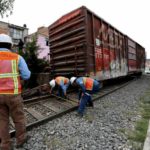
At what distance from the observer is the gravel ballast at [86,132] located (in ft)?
10.9

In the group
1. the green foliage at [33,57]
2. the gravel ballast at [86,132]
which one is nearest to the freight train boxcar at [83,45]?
the green foliage at [33,57]

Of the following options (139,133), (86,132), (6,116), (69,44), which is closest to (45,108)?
(86,132)

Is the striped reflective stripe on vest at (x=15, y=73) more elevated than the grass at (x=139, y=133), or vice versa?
the striped reflective stripe on vest at (x=15, y=73)

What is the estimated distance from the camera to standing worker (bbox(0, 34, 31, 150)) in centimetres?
301

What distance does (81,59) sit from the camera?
7477 mm

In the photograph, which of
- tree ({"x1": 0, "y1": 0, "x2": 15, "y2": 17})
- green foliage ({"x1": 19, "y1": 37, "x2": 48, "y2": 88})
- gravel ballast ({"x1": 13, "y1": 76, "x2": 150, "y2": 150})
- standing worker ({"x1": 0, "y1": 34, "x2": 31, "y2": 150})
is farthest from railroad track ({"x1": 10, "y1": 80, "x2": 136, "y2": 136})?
tree ({"x1": 0, "y1": 0, "x2": 15, "y2": 17})

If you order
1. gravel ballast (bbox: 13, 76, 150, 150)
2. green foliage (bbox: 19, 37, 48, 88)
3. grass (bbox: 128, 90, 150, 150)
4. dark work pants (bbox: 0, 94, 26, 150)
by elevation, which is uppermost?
green foliage (bbox: 19, 37, 48, 88)

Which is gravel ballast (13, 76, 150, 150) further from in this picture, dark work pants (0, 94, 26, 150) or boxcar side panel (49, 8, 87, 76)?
boxcar side panel (49, 8, 87, 76)

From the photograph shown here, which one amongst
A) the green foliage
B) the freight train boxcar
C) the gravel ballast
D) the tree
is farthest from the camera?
the tree

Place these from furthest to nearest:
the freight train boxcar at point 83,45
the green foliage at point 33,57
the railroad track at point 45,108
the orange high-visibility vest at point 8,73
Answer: the green foliage at point 33,57, the freight train boxcar at point 83,45, the railroad track at point 45,108, the orange high-visibility vest at point 8,73

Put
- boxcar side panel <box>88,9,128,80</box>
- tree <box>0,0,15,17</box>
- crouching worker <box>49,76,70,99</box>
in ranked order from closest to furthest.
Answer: crouching worker <box>49,76,70,99</box> → boxcar side panel <box>88,9,128,80</box> → tree <box>0,0,15,17</box>

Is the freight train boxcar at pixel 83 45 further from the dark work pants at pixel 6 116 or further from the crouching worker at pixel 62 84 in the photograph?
the dark work pants at pixel 6 116

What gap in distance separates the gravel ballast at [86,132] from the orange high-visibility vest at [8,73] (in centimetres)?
102

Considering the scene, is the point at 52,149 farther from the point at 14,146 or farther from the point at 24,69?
the point at 24,69
